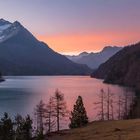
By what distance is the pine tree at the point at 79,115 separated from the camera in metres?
104

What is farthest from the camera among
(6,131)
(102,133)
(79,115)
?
(79,115)

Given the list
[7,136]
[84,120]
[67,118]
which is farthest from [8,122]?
[67,118]

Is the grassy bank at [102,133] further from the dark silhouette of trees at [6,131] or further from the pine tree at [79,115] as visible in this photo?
the dark silhouette of trees at [6,131]

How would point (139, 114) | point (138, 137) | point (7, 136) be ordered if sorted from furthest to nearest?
point (139, 114) → point (7, 136) → point (138, 137)

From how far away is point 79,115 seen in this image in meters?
105

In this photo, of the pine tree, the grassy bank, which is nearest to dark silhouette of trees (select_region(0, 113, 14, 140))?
the grassy bank

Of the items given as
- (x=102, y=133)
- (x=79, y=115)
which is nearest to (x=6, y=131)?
(x=102, y=133)

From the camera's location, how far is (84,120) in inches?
4218

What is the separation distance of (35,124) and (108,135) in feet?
167

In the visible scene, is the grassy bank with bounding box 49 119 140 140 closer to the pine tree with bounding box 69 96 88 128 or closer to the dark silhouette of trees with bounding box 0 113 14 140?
the pine tree with bounding box 69 96 88 128

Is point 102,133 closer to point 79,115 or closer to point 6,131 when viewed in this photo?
point 6,131

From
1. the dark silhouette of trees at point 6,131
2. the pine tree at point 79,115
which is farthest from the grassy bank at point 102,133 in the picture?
the dark silhouette of trees at point 6,131

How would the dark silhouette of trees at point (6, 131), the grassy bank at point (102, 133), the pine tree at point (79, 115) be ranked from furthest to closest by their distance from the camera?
the pine tree at point (79, 115) → the dark silhouette of trees at point (6, 131) → the grassy bank at point (102, 133)

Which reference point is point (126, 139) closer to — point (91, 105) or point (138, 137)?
point (138, 137)
